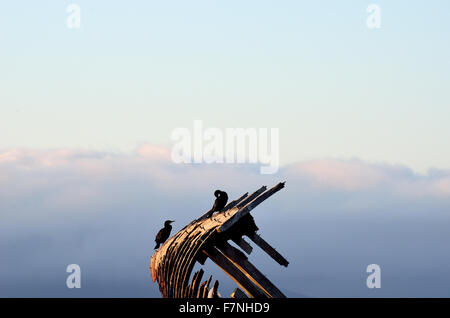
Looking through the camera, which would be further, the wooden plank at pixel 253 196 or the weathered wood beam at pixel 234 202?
the weathered wood beam at pixel 234 202

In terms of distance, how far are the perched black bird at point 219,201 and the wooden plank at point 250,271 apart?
2292 mm

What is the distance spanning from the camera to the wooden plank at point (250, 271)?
2275 centimetres

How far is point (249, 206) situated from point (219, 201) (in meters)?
2.26

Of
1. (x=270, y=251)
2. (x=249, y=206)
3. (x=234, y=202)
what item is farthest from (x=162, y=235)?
(x=249, y=206)

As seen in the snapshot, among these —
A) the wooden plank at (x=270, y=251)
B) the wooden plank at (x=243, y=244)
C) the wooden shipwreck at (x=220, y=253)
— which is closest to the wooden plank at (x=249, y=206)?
the wooden shipwreck at (x=220, y=253)

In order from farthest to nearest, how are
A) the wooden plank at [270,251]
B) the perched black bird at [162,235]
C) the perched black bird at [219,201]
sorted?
the perched black bird at [162,235] → the perched black bird at [219,201] → the wooden plank at [270,251]

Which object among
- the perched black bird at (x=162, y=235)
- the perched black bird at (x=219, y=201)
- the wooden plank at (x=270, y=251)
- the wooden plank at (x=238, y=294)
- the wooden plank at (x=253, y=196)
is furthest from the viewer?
the perched black bird at (x=162, y=235)

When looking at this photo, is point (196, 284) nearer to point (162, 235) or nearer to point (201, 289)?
point (201, 289)

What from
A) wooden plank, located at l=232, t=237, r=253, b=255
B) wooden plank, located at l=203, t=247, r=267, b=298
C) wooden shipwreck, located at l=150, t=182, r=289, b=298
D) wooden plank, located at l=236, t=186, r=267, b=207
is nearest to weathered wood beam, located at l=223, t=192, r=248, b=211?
wooden shipwreck, located at l=150, t=182, r=289, b=298

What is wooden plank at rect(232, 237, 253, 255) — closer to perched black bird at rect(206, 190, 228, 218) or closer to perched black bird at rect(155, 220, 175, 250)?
perched black bird at rect(206, 190, 228, 218)

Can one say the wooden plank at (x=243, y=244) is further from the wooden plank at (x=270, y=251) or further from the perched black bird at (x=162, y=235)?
the perched black bird at (x=162, y=235)

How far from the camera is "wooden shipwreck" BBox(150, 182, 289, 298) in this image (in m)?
22.9
